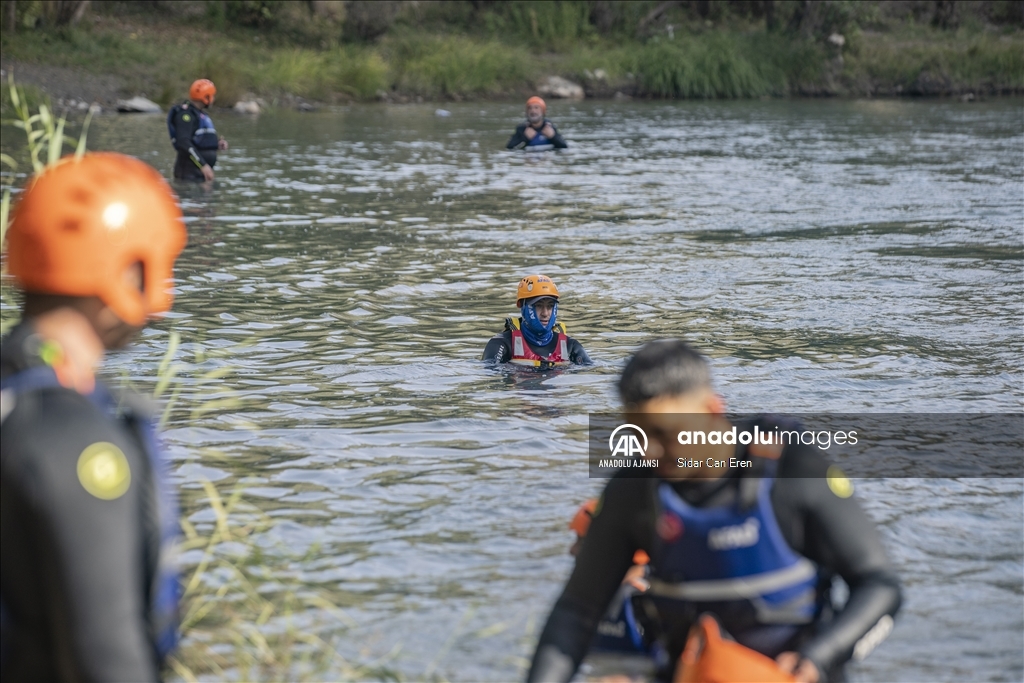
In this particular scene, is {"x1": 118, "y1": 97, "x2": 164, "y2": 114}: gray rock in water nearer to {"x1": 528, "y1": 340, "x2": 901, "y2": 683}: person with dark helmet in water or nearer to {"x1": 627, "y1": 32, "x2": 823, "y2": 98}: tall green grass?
{"x1": 627, "y1": 32, "x2": 823, "y2": 98}: tall green grass

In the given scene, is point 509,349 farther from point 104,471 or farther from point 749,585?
point 104,471

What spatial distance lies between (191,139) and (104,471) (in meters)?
18.1

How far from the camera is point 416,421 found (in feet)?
28.1

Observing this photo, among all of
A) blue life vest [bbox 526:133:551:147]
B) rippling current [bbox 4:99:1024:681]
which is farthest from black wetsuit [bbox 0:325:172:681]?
blue life vest [bbox 526:133:551:147]

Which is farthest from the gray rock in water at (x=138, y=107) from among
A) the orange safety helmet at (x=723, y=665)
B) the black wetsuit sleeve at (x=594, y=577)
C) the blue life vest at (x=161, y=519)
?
the blue life vest at (x=161, y=519)

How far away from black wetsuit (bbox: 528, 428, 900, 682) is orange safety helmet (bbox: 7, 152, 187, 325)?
145 cm

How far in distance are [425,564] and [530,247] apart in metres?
9.95

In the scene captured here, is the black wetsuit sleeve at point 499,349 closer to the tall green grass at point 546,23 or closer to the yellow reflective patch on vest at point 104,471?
the yellow reflective patch on vest at point 104,471

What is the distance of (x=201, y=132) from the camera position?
19.6 m

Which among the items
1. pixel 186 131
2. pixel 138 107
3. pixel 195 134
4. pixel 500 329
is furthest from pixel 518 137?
pixel 500 329

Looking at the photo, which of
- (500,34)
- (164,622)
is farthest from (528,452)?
(500,34)

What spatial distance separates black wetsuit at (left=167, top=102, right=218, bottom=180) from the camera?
19.3m

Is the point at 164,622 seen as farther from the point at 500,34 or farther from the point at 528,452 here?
the point at 500,34

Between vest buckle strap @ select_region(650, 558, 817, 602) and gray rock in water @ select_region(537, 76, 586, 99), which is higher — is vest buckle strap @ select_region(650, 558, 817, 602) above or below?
above
